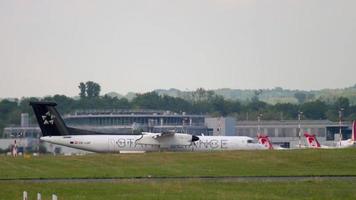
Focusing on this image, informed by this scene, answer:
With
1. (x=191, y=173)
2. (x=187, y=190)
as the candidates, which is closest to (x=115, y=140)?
(x=191, y=173)

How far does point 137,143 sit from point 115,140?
2955 mm

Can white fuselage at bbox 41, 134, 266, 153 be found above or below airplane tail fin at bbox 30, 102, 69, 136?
below

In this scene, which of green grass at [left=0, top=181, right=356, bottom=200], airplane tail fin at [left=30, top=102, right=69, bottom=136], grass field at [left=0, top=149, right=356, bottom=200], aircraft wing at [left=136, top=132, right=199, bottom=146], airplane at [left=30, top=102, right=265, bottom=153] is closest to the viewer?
green grass at [left=0, top=181, right=356, bottom=200]

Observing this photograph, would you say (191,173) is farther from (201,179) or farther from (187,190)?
(187,190)

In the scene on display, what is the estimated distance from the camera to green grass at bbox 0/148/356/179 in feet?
207

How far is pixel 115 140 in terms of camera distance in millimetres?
105438

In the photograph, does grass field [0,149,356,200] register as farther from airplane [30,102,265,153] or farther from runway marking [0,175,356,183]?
airplane [30,102,265,153]

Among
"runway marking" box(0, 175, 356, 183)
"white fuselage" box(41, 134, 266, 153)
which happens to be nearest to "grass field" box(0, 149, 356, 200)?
"runway marking" box(0, 175, 356, 183)

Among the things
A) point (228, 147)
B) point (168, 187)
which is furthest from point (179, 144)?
point (168, 187)

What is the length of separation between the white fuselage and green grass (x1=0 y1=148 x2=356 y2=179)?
19841 millimetres

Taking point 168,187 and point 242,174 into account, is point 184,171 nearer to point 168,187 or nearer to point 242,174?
point 242,174

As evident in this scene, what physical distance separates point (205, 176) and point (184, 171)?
5188 mm

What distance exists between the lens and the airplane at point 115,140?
105 m

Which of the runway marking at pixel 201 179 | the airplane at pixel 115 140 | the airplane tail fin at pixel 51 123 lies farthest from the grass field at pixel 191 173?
the airplane tail fin at pixel 51 123
